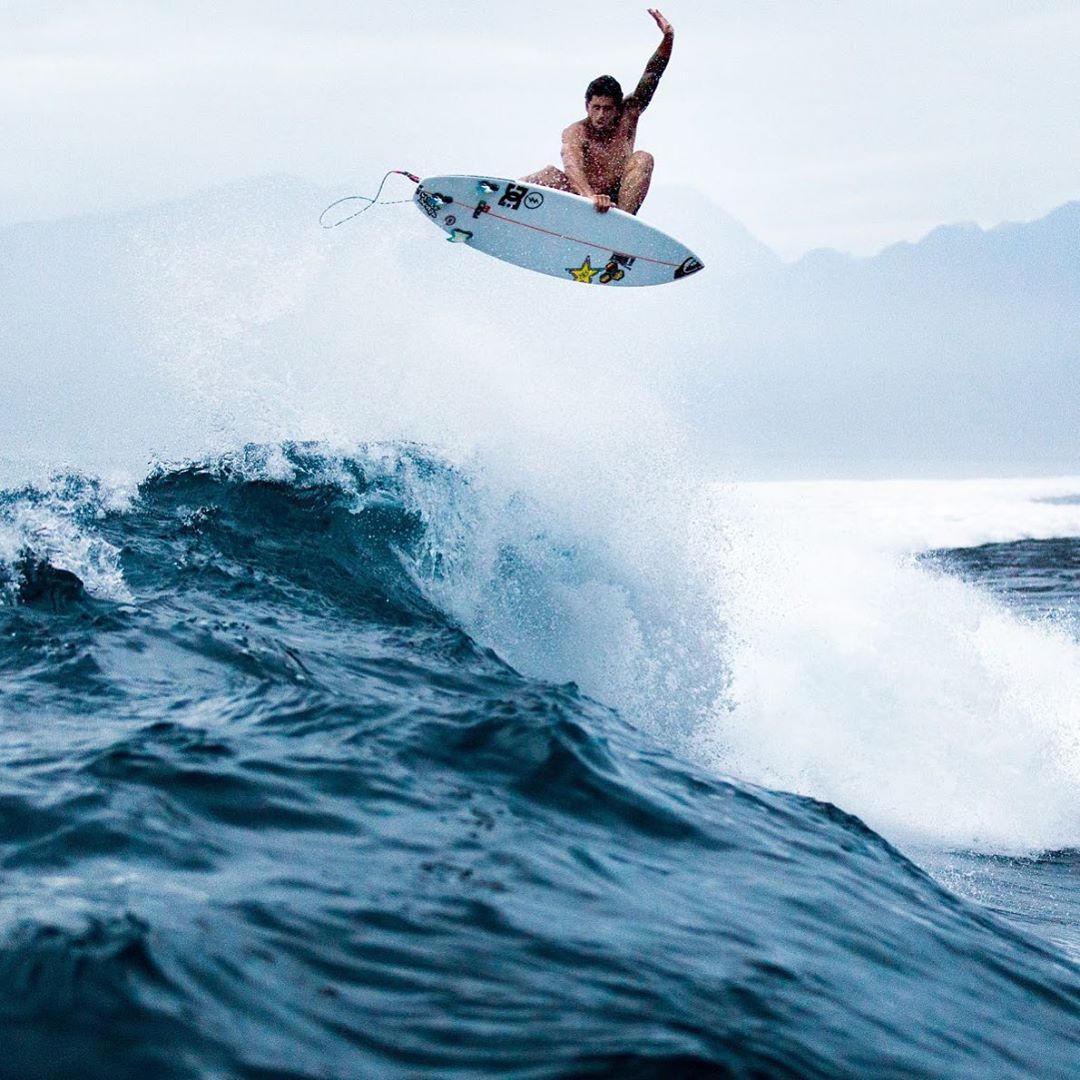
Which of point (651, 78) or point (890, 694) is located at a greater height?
point (651, 78)

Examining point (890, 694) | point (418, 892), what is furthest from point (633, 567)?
point (418, 892)

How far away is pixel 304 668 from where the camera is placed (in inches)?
244

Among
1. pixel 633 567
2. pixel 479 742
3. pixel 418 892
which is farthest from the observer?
pixel 633 567

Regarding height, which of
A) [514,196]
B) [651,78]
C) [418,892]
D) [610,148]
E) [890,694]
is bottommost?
[418,892]

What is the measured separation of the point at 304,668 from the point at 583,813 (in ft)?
6.96

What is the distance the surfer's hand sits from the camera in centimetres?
1049

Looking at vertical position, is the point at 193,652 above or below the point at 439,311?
below

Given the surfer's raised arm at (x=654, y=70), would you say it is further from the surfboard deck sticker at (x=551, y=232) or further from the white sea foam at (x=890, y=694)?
the white sea foam at (x=890, y=694)

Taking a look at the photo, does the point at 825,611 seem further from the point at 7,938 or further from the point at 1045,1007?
the point at 7,938

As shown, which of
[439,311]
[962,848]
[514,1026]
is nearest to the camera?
[514,1026]

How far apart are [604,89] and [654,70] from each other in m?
0.54

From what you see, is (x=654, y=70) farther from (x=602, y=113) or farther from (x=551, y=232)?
(x=551, y=232)

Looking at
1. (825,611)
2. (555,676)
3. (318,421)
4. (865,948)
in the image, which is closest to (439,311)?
(318,421)

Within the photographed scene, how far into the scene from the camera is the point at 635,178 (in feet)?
36.3
